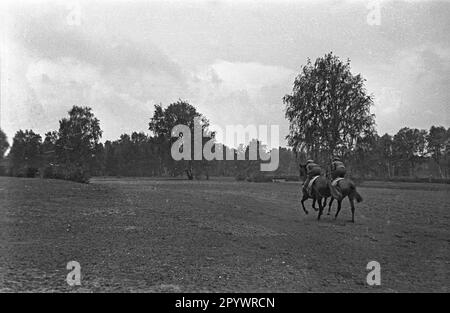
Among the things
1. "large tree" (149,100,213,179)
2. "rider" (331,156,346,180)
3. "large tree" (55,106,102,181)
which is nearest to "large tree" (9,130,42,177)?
"large tree" (55,106,102,181)

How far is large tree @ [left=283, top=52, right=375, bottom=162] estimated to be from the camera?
3444 centimetres

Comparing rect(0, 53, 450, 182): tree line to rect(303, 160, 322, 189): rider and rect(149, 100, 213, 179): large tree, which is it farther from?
rect(303, 160, 322, 189): rider

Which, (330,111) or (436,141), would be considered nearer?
(330,111)

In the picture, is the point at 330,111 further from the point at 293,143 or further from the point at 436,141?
the point at 436,141

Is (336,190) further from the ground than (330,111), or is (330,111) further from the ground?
(330,111)

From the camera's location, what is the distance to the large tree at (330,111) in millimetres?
34438

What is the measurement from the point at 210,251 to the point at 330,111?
30771 millimetres

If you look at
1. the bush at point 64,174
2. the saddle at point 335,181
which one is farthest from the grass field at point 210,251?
the bush at point 64,174

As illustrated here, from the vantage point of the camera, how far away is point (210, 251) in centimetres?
751

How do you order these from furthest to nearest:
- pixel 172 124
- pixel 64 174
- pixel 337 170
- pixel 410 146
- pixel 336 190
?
pixel 410 146, pixel 172 124, pixel 64 174, pixel 337 170, pixel 336 190

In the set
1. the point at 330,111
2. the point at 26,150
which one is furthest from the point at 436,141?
the point at 26,150
